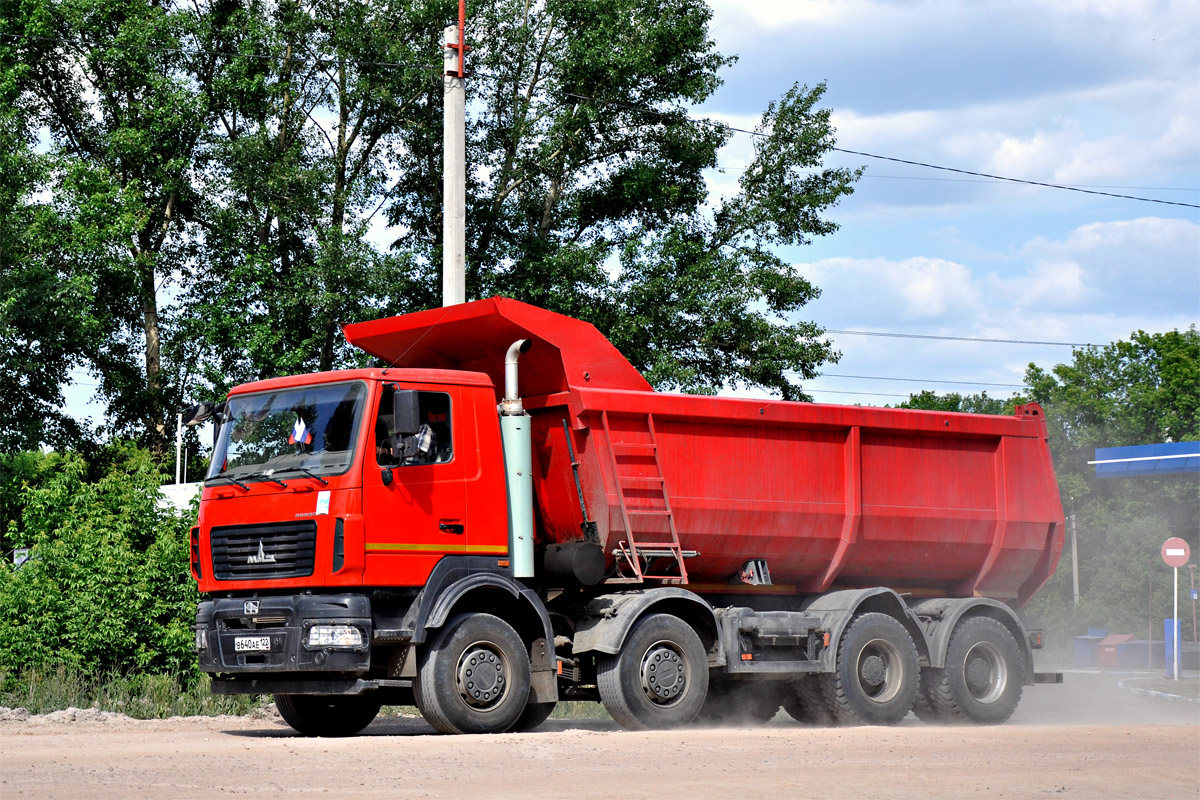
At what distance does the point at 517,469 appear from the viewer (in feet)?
41.6

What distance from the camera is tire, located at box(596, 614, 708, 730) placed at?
12750 mm

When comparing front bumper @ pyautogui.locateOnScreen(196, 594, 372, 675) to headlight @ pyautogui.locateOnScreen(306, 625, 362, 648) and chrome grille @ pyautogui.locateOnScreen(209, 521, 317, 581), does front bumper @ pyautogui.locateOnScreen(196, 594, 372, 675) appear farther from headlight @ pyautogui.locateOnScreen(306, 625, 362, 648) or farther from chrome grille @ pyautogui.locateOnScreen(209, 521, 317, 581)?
chrome grille @ pyautogui.locateOnScreen(209, 521, 317, 581)

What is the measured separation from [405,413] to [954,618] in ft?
22.1

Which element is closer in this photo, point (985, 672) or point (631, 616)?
point (631, 616)

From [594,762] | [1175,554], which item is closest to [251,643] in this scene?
[594,762]

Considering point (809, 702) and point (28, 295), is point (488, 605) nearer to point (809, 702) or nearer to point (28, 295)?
point (809, 702)

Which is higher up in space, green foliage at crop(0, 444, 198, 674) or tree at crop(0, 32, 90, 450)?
tree at crop(0, 32, 90, 450)

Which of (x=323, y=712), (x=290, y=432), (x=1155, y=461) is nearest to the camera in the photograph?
(x=290, y=432)

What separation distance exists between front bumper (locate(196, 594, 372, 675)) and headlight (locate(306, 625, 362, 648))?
3 cm

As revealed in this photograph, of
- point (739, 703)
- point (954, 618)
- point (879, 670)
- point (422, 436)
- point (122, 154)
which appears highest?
point (122, 154)

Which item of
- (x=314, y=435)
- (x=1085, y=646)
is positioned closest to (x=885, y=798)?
(x=314, y=435)

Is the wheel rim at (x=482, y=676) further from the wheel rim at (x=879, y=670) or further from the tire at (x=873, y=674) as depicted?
the wheel rim at (x=879, y=670)

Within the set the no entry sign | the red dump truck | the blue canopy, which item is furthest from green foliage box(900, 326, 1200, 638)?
the red dump truck

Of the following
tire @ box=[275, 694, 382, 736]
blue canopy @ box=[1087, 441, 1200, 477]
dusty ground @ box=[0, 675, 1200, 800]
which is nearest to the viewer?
dusty ground @ box=[0, 675, 1200, 800]
